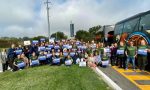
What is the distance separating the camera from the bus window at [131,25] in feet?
72.8

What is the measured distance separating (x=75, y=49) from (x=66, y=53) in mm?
785

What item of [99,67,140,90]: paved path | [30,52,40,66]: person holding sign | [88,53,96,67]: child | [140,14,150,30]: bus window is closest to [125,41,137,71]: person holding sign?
[99,67,140,90]: paved path

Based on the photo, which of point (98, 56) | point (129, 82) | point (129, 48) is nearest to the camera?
point (129, 82)

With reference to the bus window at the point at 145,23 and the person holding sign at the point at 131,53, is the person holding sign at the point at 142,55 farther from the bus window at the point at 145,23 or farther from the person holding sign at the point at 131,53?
the bus window at the point at 145,23

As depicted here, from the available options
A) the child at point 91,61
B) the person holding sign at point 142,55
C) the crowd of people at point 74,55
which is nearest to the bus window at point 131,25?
the crowd of people at point 74,55

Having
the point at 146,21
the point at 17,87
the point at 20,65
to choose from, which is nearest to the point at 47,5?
the point at 20,65

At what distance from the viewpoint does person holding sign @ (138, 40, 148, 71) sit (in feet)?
59.6

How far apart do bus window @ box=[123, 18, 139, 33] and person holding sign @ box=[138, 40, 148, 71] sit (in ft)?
12.5

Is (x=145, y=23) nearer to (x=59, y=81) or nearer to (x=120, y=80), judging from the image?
(x=120, y=80)

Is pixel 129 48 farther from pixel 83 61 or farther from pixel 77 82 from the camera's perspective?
pixel 77 82

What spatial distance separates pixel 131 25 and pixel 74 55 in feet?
15.3

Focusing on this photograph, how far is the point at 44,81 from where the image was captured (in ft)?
53.5

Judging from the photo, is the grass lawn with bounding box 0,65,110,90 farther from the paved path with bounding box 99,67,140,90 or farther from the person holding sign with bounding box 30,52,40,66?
the person holding sign with bounding box 30,52,40,66

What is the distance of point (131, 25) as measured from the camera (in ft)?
Result: 77.5
